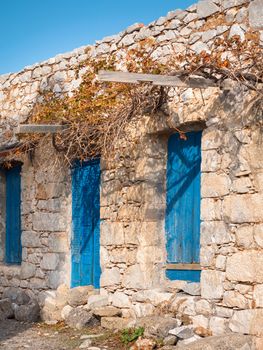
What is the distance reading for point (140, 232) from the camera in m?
6.95

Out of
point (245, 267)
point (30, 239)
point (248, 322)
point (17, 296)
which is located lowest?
point (17, 296)

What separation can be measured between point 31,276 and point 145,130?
3.08 m

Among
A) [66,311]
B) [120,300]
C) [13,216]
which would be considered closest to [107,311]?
[120,300]

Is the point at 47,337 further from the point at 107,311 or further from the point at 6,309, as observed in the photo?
the point at 6,309

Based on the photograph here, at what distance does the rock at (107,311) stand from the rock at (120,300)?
6 cm

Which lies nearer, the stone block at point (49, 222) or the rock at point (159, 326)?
the rock at point (159, 326)

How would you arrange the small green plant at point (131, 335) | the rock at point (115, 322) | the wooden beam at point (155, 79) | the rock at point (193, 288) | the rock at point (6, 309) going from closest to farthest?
the wooden beam at point (155, 79)
the rock at point (193, 288)
the small green plant at point (131, 335)
the rock at point (115, 322)
the rock at point (6, 309)

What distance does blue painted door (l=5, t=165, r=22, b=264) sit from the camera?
377 inches

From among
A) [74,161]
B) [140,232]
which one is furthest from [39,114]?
[140,232]

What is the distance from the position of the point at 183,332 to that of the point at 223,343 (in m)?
0.79

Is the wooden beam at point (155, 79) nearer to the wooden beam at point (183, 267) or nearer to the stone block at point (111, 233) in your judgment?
the wooden beam at point (183, 267)

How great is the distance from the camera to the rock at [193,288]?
6305 mm

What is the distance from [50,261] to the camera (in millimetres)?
8469

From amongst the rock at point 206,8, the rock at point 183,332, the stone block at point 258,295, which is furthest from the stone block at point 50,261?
the rock at point 206,8
